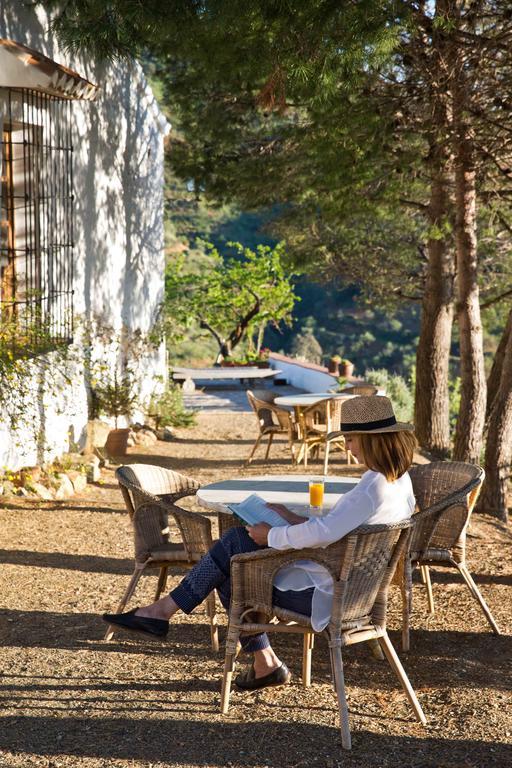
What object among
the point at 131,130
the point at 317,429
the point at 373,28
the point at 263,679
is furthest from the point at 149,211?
the point at 263,679

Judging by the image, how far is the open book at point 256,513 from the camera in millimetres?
3475

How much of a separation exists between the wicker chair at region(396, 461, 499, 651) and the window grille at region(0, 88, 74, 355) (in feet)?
11.4

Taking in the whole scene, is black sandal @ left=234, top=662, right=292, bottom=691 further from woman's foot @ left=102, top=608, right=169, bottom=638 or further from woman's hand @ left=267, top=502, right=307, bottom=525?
woman's hand @ left=267, top=502, right=307, bottom=525

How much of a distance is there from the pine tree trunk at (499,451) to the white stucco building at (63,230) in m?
3.51

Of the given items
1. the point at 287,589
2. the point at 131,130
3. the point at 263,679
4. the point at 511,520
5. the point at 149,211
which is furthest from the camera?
the point at 149,211

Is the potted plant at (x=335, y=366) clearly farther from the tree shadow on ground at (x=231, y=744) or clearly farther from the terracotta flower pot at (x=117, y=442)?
the tree shadow on ground at (x=231, y=744)

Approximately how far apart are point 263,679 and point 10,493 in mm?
3989

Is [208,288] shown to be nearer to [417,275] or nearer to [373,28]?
[417,275]

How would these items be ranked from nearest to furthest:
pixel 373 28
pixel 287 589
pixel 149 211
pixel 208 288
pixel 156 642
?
1. pixel 287 589
2. pixel 156 642
3. pixel 373 28
4. pixel 149 211
5. pixel 208 288

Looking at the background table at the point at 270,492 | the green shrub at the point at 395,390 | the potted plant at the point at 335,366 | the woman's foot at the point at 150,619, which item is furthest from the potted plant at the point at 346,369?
the woman's foot at the point at 150,619

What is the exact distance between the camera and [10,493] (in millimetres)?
7121

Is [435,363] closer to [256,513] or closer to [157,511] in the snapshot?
[157,511]

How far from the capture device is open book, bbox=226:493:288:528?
137 inches

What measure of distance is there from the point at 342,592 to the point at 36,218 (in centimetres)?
565
